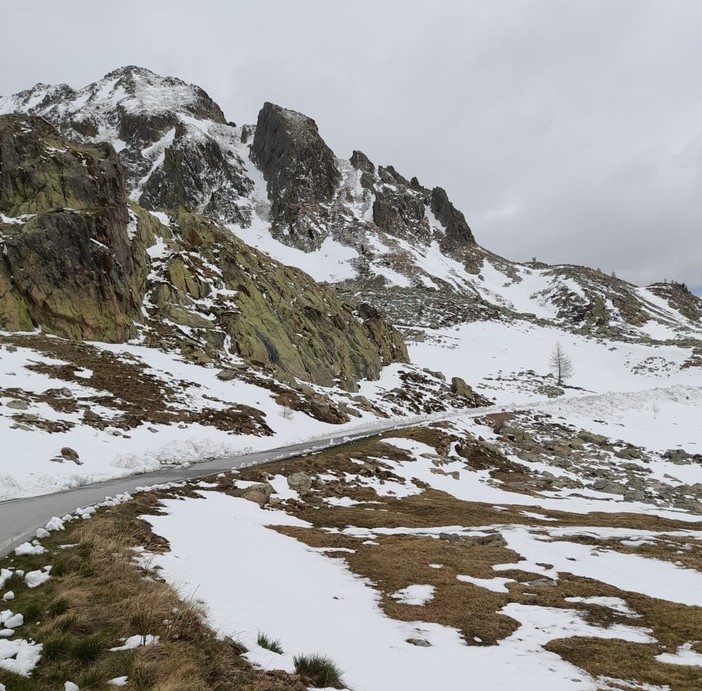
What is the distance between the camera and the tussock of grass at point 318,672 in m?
5.42

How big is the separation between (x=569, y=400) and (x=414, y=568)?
185ft

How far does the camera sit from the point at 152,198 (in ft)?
519

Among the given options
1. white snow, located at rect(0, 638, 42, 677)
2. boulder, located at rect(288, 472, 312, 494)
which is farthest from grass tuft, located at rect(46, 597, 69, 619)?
boulder, located at rect(288, 472, 312, 494)

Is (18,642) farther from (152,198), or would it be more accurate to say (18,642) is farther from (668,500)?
(152,198)

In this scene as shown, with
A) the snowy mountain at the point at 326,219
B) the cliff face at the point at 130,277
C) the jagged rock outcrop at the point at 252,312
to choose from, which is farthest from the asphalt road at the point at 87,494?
the snowy mountain at the point at 326,219

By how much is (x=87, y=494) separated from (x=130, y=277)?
3101cm

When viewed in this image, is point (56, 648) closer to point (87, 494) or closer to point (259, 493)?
point (87, 494)

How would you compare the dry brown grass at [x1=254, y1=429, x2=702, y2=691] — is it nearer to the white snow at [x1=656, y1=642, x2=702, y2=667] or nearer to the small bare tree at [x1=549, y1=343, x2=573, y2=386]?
the white snow at [x1=656, y1=642, x2=702, y2=667]

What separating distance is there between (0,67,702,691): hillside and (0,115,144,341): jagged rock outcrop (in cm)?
20

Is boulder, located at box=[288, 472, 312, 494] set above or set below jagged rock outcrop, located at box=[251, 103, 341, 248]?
below

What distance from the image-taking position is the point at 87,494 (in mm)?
14148

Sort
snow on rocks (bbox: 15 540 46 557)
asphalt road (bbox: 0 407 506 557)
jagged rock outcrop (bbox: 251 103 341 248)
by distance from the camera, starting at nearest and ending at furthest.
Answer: snow on rocks (bbox: 15 540 46 557) < asphalt road (bbox: 0 407 506 557) < jagged rock outcrop (bbox: 251 103 341 248)

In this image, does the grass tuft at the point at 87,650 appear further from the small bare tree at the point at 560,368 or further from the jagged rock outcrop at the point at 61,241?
the small bare tree at the point at 560,368

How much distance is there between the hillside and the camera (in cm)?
631
